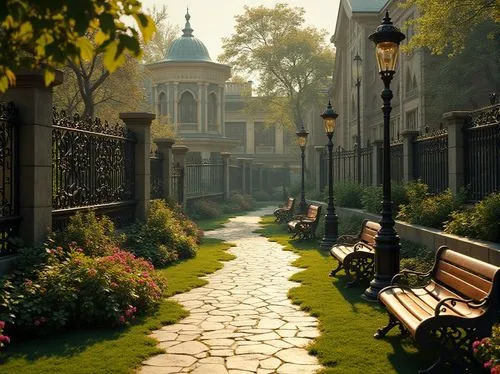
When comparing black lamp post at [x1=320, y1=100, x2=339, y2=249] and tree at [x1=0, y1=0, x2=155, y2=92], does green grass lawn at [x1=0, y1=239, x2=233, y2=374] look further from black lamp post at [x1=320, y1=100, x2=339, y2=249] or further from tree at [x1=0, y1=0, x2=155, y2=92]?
black lamp post at [x1=320, y1=100, x2=339, y2=249]

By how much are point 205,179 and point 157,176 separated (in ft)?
48.8

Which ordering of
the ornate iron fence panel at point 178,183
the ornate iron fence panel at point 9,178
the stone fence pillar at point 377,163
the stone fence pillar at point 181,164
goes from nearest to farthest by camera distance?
the ornate iron fence panel at point 9,178 < the stone fence pillar at point 377,163 < the ornate iron fence panel at point 178,183 < the stone fence pillar at point 181,164

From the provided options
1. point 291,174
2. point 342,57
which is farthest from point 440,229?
point 291,174

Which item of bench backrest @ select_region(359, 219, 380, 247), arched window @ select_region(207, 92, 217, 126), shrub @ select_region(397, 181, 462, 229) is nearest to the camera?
bench backrest @ select_region(359, 219, 380, 247)

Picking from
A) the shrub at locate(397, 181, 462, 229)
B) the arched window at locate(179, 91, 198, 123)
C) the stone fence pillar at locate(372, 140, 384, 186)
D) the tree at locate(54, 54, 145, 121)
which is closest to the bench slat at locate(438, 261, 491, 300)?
the shrub at locate(397, 181, 462, 229)

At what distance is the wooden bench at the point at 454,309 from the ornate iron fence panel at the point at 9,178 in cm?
517

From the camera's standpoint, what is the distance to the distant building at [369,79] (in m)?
23.2

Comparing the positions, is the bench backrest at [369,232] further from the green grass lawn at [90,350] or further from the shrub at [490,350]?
the shrub at [490,350]

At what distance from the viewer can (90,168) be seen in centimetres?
1096

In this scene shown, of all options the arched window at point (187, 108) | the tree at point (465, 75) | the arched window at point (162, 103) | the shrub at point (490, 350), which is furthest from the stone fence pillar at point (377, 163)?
the arched window at point (162, 103)

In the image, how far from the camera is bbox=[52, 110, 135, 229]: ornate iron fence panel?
9.55 metres

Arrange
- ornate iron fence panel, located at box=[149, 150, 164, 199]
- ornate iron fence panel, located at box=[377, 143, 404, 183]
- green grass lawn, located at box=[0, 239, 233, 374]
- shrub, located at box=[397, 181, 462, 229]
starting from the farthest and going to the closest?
ornate iron fence panel, located at box=[149, 150, 164, 199] < ornate iron fence panel, located at box=[377, 143, 404, 183] < shrub, located at box=[397, 181, 462, 229] < green grass lawn, located at box=[0, 239, 233, 374]

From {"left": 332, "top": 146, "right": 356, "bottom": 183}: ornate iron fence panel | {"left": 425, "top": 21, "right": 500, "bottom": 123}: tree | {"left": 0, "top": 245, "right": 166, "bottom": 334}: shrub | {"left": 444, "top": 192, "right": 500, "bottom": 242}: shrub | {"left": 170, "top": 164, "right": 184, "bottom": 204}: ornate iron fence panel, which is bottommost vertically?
{"left": 0, "top": 245, "right": 166, "bottom": 334}: shrub

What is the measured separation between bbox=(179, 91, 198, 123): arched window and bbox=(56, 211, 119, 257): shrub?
3261 cm
